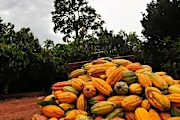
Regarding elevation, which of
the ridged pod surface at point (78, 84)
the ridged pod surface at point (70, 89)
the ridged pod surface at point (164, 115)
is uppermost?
the ridged pod surface at point (78, 84)

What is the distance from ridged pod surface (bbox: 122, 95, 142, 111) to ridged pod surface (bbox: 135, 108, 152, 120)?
0.05m

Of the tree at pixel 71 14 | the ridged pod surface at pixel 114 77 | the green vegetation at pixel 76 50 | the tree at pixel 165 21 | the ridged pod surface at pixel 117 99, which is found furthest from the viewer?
the tree at pixel 71 14

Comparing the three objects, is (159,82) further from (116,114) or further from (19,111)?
(19,111)

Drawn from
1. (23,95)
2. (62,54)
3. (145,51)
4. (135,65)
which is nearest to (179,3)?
(145,51)

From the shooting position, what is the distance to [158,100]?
1.85 metres

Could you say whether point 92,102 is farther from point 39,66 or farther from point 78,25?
point 78,25

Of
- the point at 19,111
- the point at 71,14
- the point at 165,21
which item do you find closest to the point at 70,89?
the point at 19,111

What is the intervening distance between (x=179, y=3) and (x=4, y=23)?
23.3ft

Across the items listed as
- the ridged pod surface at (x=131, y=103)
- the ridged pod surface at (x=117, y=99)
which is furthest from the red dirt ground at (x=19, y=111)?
the ridged pod surface at (x=131, y=103)

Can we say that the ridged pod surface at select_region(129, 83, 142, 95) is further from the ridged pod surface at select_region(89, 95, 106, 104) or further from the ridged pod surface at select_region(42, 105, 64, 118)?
the ridged pod surface at select_region(42, 105, 64, 118)

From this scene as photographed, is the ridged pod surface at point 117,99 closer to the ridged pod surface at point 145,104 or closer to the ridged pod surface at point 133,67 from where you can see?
the ridged pod surface at point 145,104

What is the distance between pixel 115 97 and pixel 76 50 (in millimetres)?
10490

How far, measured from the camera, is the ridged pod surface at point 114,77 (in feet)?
6.81

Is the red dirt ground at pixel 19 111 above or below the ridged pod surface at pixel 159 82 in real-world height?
below
